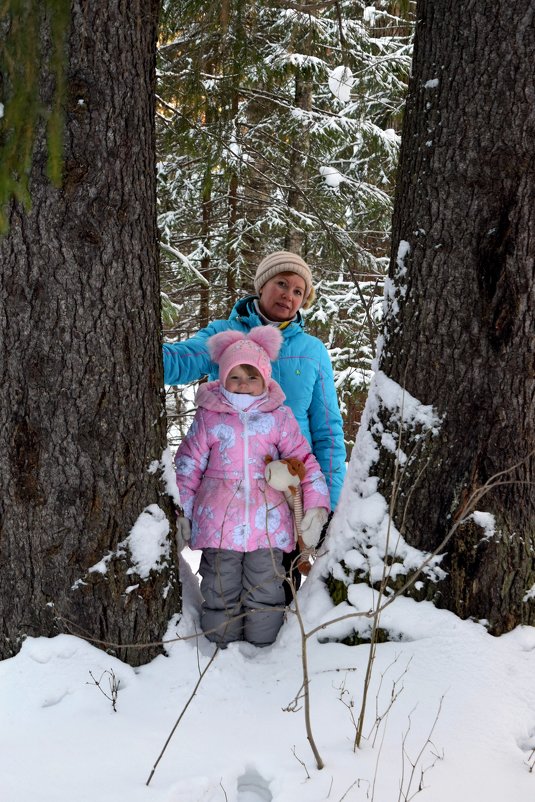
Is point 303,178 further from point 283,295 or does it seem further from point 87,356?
point 87,356

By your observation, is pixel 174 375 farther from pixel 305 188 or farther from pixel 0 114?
pixel 305 188

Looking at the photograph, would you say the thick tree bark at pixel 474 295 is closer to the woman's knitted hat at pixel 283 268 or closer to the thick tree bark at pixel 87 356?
the woman's knitted hat at pixel 283 268

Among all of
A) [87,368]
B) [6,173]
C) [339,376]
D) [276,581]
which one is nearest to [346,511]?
[276,581]

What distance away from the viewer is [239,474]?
3113 millimetres

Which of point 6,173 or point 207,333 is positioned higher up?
point 6,173

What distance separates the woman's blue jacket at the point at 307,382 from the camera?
3.61 m

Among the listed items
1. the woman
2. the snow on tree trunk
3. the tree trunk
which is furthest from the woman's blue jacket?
the tree trunk

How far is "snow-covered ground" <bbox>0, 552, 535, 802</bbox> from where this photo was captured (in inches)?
79.9

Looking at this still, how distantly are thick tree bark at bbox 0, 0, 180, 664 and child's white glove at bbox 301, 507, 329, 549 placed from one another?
816mm

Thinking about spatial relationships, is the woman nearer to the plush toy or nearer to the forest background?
the plush toy

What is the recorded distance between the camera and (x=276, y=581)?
3.16 meters

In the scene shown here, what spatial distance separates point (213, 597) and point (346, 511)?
32.0 inches

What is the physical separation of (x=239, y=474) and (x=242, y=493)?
99mm

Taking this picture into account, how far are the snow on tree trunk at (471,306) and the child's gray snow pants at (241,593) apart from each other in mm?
537
